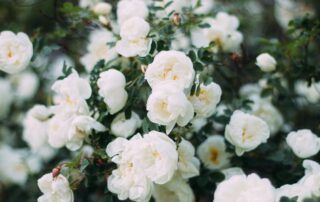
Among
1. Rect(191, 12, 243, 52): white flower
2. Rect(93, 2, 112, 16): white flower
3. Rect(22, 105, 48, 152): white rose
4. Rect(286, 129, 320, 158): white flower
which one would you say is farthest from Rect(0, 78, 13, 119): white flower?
Rect(286, 129, 320, 158): white flower

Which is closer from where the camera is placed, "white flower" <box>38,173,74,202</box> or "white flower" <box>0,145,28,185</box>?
"white flower" <box>38,173,74,202</box>

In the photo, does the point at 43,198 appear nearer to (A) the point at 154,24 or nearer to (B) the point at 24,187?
(A) the point at 154,24

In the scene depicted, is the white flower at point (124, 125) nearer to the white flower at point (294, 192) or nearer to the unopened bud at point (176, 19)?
the unopened bud at point (176, 19)

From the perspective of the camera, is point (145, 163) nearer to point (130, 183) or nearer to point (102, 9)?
point (130, 183)

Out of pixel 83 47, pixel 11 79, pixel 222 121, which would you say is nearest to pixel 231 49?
pixel 222 121

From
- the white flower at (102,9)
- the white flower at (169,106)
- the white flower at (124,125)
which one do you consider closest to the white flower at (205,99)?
the white flower at (169,106)

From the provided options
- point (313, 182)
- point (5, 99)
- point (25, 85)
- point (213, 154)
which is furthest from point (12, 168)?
point (313, 182)

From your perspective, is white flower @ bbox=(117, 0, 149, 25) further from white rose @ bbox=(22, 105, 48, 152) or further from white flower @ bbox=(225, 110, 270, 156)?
white rose @ bbox=(22, 105, 48, 152)
